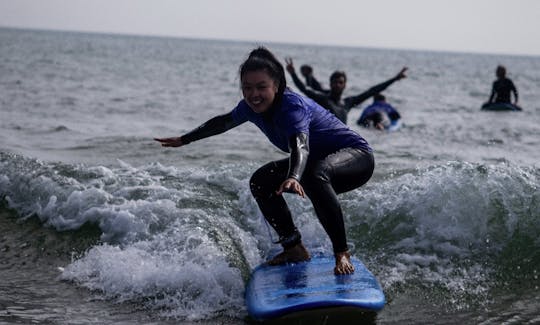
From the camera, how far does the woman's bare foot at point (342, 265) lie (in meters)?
4.36

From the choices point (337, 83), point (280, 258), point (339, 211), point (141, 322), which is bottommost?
point (141, 322)

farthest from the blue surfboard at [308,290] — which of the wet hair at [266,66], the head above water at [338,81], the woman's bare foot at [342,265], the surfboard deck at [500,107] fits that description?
the surfboard deck at [500,107]

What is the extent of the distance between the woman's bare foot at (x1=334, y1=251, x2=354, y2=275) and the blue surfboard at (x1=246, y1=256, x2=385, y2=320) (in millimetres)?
37

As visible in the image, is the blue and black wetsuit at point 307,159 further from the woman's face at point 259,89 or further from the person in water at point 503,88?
the person in water at point 503,88

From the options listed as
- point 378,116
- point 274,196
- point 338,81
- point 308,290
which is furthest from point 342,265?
point 378,116

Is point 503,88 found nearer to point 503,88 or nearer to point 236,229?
point 503,88

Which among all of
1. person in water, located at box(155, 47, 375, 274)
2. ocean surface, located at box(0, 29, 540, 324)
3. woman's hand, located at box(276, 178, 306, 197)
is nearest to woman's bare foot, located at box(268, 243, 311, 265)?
person in water, located at box(155, 47, 375, 274)

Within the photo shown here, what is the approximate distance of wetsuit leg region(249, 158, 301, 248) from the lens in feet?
15.3

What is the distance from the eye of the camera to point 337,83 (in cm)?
1049

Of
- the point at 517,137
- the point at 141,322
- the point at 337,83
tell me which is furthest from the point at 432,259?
the point at 517,137

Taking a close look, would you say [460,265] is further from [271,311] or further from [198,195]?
[198,195]

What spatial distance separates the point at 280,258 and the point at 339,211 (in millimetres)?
789

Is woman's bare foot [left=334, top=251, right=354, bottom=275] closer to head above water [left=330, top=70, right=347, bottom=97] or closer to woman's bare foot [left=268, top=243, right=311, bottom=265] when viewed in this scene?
woman's bare foot [left=268, top=243, right=311, bottom=265]

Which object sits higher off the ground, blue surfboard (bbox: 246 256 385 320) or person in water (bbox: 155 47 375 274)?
person in water (bbox: 155 47 375 274)
